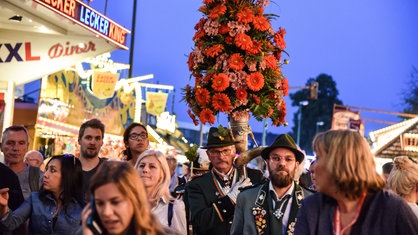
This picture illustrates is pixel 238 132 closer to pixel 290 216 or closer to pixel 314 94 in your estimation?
pixel 290 216

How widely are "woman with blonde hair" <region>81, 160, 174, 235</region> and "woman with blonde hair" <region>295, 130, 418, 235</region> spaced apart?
3.15ft

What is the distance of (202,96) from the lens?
8219mm

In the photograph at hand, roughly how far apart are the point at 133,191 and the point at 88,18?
37.5ft

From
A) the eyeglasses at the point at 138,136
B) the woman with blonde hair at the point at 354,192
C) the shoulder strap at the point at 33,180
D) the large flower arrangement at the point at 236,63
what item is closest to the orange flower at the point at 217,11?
the large flower arrangement at the point at 236,63

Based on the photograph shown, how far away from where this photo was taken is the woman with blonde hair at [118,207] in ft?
12.9

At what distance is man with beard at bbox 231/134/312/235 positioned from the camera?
6.52m

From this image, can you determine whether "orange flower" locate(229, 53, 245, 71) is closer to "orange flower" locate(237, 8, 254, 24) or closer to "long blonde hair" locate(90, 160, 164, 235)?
"orange flower" locate(237, 8, 254, 24)

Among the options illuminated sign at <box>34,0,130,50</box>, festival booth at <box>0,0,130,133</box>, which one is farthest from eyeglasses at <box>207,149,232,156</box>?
festival booth at <box>0,0,130,133</box>

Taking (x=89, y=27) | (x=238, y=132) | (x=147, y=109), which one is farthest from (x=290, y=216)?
(x=147, y=109)

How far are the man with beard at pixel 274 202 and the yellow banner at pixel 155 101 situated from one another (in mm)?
33659

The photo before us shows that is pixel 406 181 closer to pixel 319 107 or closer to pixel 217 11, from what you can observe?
pixel 217 11

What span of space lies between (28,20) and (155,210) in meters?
10.1

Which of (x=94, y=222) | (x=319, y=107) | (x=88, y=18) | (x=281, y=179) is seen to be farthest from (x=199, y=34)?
(x=319, y=107)

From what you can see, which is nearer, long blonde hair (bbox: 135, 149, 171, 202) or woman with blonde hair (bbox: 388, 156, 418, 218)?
long blonde hair (bbox: 135, 149, 171, 202)
